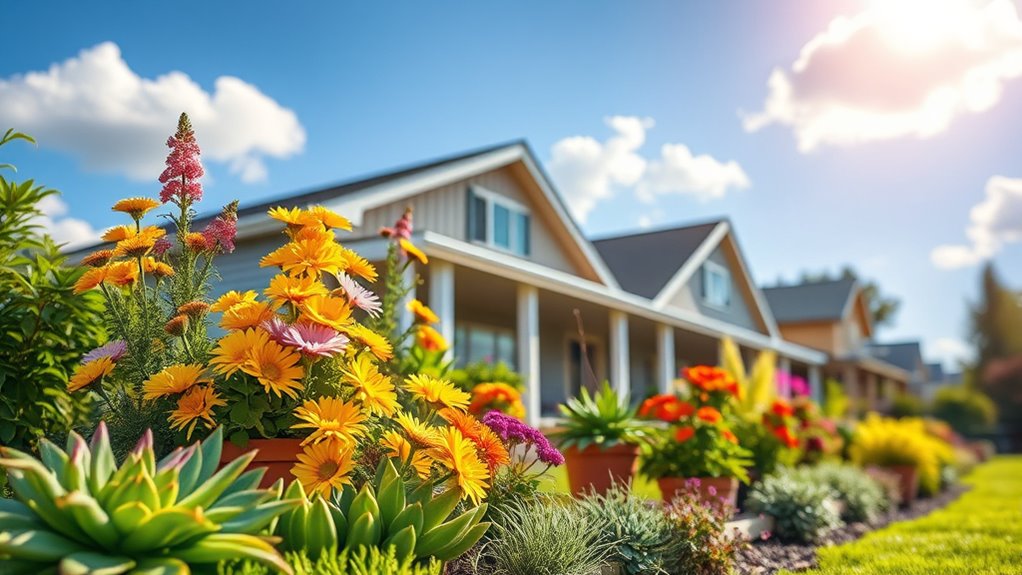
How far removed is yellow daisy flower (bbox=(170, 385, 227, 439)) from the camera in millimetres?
3721

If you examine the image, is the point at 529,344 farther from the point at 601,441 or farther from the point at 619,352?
the point at 601,441

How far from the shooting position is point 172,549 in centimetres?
291

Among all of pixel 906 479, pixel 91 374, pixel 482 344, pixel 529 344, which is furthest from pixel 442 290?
pixel 906 479

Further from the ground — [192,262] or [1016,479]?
[192,262]

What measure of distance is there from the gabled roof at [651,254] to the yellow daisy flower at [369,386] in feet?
46.9

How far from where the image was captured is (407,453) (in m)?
3.93

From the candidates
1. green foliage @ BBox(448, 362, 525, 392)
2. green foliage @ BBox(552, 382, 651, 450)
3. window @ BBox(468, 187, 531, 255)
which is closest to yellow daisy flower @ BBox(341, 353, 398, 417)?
green foliage @ BBox(552, 382, 651, 450)

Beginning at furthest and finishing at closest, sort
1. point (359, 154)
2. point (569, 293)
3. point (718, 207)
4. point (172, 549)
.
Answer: point (718, 207) → point (569, 293) → point (359, 154) → point (172, 549)

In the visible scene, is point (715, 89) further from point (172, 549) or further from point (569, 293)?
point (172, 549)

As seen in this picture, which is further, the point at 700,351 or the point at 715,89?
the point at 700,351

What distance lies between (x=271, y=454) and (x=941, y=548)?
18.7ft

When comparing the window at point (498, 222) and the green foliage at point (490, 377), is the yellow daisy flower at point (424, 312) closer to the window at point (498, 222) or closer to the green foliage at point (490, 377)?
the green foliage at point (490, 377)

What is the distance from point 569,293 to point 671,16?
4429mm

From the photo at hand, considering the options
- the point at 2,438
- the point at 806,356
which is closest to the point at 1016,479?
the point at 806,356
